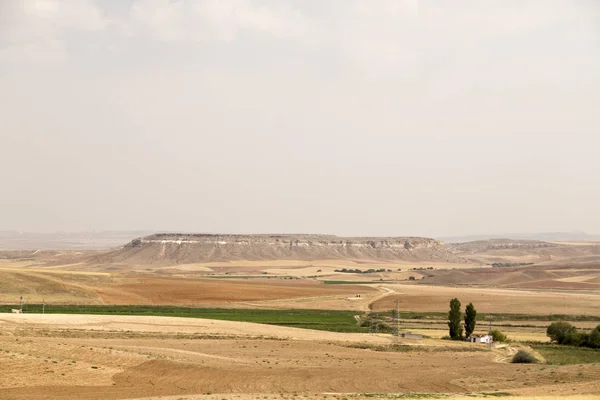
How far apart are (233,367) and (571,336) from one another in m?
36.3

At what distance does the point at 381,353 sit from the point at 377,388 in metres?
17.0

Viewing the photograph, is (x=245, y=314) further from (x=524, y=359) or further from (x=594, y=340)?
(x=524, y=359)

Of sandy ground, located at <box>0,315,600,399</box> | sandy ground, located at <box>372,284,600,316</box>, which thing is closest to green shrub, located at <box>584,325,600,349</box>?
sandy ground, located at <box>0,315,600,399</box>

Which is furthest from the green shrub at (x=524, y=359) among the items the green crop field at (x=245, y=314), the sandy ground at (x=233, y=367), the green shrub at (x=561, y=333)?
the green crop field at (x=245, y=314)

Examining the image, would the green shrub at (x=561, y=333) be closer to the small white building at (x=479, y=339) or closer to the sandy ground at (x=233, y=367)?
the small white building at (x=479, y=339)

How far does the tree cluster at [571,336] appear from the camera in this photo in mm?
65000

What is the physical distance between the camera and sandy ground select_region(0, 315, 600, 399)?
111ft

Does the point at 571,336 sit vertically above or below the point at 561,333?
below

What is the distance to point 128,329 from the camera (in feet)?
201

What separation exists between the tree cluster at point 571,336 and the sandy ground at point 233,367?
11.4 meters

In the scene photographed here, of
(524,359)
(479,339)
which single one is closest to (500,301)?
(479,339)

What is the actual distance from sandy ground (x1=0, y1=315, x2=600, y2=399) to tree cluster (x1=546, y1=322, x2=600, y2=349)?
1135 centimetres

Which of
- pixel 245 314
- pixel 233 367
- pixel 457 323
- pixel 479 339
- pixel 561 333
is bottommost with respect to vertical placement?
pixel 245 314

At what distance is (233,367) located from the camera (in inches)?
1688
